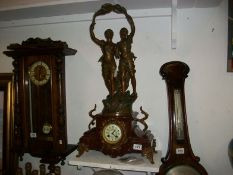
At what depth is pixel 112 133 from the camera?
45.7 inches

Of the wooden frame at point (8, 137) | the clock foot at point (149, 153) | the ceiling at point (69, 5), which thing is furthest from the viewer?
the wooden frame at point (8, 137)

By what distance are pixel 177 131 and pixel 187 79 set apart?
1.06ft

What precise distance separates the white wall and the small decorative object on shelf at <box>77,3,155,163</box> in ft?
0.50

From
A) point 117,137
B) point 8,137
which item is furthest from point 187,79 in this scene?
point 8,137

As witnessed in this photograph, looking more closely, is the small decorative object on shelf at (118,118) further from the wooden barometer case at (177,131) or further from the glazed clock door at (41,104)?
the glazed clock door at (41,104)

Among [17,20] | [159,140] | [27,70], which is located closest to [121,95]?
[159,140]

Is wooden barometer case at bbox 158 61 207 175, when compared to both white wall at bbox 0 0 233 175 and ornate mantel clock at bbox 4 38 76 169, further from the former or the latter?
ornate mantel clock at bbox 4 38 76 169

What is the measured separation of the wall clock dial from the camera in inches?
52.1

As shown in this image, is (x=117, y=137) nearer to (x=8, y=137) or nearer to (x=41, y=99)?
(x=41, y=99)

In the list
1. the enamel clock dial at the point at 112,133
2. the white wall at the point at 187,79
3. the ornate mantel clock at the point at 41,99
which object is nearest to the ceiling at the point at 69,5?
the white wall at the point at 187,79

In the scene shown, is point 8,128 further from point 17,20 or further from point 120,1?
point 120,1

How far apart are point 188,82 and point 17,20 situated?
1.25 metres

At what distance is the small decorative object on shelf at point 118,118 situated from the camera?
3.74 feet

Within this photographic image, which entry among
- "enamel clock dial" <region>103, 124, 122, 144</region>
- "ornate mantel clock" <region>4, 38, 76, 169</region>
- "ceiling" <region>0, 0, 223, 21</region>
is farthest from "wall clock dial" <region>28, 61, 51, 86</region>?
"enamel clock dial" <region>103, 124, 122, 144</region>
